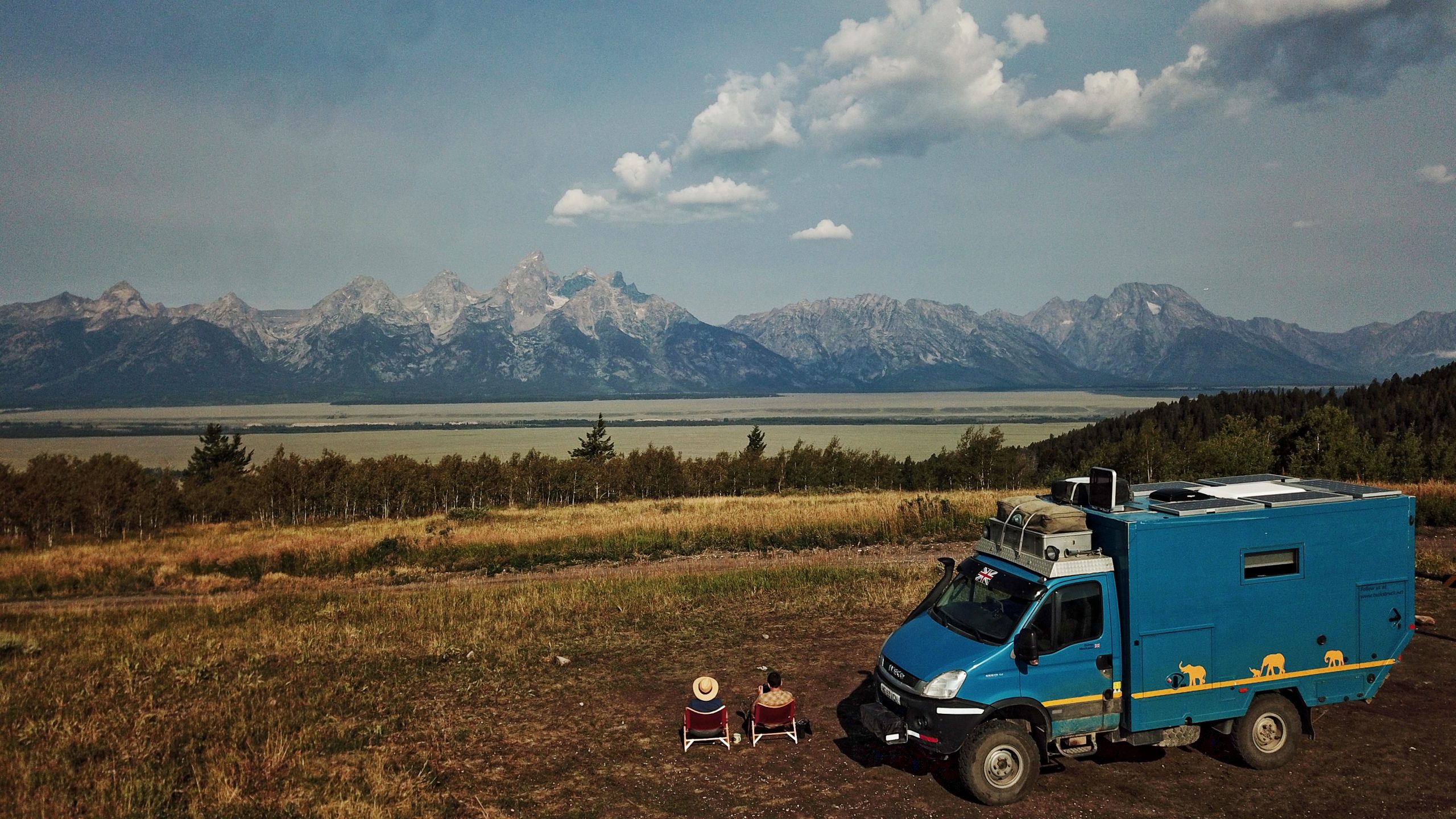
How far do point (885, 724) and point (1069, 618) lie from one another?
2653 mm

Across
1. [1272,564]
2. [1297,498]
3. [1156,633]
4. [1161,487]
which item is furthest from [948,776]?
[1297,498]

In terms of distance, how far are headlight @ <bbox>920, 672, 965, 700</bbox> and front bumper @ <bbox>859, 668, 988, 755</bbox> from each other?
0.06 meters

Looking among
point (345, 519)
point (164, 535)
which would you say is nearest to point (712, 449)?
point (345, 519)

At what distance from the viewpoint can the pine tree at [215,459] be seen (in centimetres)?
7831

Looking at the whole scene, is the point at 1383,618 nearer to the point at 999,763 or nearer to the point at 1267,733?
the point at 1267,733

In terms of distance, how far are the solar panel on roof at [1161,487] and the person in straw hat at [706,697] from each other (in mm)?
7098

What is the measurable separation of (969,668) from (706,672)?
7.05 meters

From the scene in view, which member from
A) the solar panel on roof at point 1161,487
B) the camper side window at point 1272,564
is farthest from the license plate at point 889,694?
the solar panel on roof at point 1161,487

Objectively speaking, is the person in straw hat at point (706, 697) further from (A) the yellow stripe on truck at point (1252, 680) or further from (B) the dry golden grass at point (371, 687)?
(A) the yellow stripe on truck at point (1252, 680)

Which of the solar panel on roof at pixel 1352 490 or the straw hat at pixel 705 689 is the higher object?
the solar panel on roof at pixel 1352 490

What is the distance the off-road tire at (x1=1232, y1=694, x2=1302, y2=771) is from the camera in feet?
31.7

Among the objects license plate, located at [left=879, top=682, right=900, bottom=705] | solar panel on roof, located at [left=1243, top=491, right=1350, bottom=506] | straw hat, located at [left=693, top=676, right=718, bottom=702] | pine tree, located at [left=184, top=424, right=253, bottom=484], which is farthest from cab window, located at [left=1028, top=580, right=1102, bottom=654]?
pine tree, located at [left=184, top=424, right=253, bottom=484]

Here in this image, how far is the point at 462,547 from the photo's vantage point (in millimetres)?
33094

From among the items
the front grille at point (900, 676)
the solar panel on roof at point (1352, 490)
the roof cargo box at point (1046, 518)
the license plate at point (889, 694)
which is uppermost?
the solar panel on roof at point (1352, 490)
